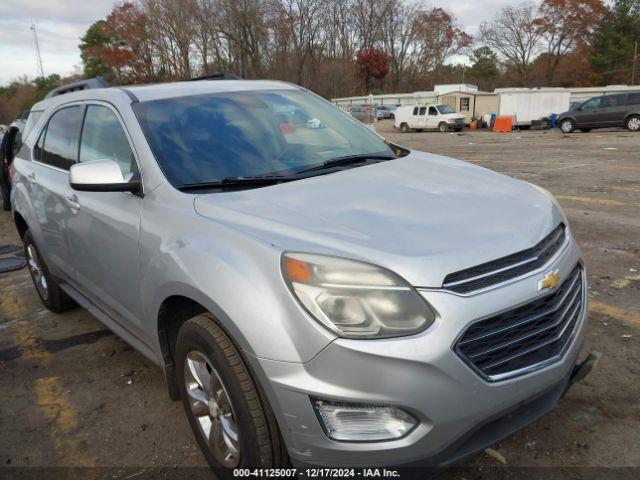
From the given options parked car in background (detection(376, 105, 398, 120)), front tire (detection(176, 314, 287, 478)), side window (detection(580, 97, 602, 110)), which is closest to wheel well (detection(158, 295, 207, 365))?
front tire (detection(176, 314, 287, 478))

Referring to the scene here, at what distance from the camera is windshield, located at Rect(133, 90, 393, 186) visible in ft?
8.83

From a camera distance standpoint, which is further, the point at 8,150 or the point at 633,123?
the point at 633,123

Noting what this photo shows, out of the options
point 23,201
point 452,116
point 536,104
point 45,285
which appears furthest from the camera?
point 452,116

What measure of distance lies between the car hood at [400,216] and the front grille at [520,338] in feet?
0.72

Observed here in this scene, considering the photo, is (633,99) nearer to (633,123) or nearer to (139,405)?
(633,123)

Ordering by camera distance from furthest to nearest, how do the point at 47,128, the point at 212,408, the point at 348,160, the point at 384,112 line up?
the point at 384,112
the point at 47,128
the point at 348,160
the point at 212,408

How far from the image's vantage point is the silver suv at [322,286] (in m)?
1.75

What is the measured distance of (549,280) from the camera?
78.4 inches

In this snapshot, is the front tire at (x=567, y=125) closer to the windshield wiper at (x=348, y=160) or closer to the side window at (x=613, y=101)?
the side window at (x=613, y=101)

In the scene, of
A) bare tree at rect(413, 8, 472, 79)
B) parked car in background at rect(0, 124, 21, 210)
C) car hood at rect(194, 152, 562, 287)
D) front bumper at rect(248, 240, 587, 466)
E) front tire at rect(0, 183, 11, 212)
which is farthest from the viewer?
bare tree at rect(413, 8, 472, 79)

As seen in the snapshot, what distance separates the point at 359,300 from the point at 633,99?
25591 millimetres

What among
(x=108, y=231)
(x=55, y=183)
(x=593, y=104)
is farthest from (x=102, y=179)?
(x=593, y=104)

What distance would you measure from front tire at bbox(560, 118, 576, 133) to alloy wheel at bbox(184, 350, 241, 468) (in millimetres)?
25809

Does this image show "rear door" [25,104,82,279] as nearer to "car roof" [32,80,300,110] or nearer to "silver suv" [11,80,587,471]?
"car roof" [32,80,300,110]
